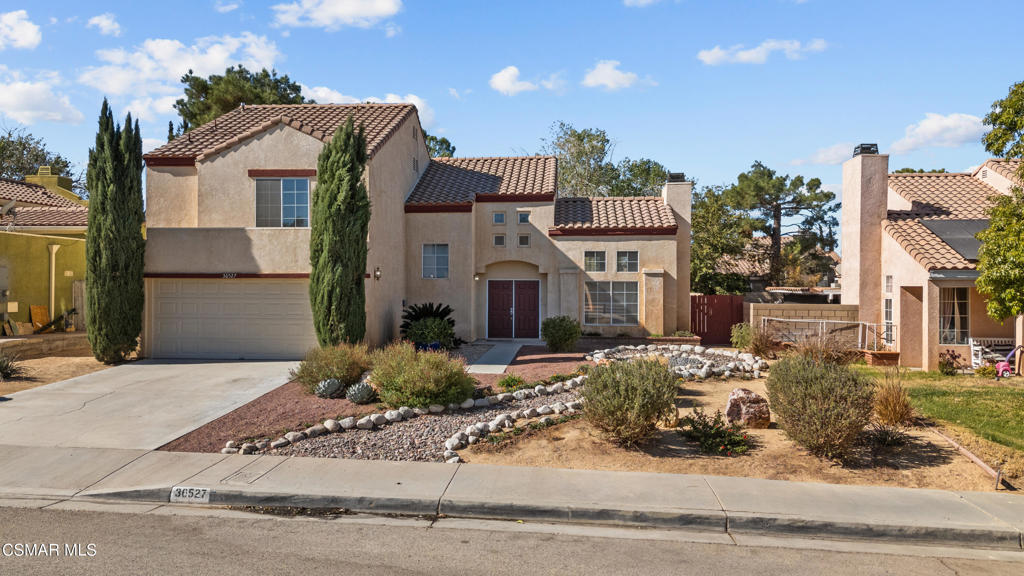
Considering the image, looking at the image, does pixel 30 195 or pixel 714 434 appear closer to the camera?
pixel 714 434

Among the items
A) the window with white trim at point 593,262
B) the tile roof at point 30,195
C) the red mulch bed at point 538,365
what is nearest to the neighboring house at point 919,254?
the window with white trim at point 593,262

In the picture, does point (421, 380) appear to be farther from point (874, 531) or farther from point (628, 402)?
point (874, 531)

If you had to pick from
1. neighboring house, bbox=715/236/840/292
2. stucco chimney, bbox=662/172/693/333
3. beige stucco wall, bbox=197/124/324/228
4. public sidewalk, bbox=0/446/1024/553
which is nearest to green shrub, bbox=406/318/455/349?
beige stucco wall, bbox=197/124/324/228

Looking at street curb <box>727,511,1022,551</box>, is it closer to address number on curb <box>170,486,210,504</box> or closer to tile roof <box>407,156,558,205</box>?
address number on curb <box>170,486,210,504</box>

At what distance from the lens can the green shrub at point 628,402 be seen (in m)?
8.26

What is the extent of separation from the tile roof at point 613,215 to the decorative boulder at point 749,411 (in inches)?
437

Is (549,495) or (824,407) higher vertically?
(824,407)

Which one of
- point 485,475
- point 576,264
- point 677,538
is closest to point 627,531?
point 677,538

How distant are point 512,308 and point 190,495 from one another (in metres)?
14.5

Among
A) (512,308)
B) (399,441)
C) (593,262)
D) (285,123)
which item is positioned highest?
(285,123)

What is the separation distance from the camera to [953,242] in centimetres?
1661

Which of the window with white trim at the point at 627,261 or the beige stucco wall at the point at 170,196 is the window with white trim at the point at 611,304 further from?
the beige stucco wall at the point at 170,196

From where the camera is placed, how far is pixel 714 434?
340 inches

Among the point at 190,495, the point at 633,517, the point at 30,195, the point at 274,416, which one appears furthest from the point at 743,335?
the point at 30,195
